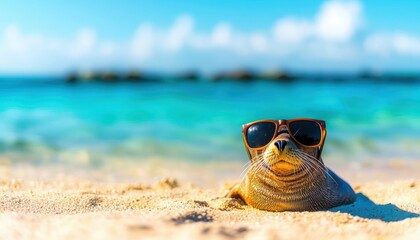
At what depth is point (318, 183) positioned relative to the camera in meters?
4.18

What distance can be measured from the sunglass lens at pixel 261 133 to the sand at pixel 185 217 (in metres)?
0.59

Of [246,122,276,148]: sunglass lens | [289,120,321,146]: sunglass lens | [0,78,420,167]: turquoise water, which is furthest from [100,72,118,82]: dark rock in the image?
[289,120,321,146]: sunglass lens

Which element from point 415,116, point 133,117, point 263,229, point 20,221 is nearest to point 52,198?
point 20,221

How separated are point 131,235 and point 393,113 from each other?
1545 centimetres

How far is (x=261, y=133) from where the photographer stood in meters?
4.15

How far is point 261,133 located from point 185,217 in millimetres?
1215

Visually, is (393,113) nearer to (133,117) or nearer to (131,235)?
(133,117)

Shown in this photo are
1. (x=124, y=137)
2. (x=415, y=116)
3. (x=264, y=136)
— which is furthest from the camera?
(x=415, y=116)

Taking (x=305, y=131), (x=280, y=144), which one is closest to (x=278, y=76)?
(x=305, y=131)

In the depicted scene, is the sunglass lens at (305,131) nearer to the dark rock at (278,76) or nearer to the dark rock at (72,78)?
the dark rock at (278,76)

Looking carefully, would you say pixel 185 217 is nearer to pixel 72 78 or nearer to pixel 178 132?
pixel 178 132

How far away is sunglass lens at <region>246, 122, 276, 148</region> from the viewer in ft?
13.5

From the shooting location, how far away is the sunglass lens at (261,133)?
4.12 meters

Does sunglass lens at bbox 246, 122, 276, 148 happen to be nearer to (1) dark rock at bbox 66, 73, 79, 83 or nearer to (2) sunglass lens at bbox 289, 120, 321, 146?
(2) sunglass lens at bbox 289, 120, 321, 146
